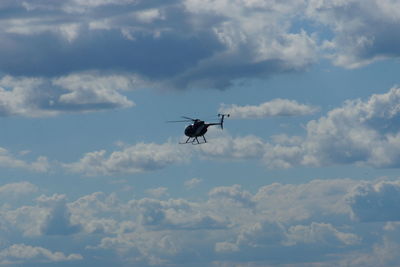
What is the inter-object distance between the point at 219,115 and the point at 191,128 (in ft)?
46.2

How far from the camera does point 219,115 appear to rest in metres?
160

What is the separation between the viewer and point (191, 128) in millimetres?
151875
